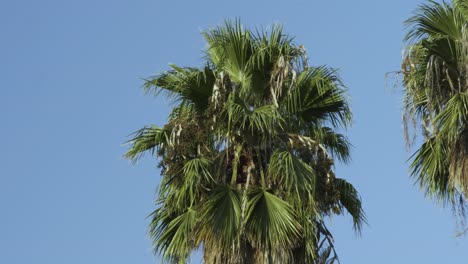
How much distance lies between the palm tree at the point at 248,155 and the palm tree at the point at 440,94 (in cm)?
162

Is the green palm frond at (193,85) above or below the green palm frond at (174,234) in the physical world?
above

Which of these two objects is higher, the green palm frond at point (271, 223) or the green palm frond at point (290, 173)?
the green palm frond at point (290, 173)

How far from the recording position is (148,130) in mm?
20859

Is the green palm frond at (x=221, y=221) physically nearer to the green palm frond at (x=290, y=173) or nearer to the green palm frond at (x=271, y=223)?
the green palm frond at (x=271, y=223)

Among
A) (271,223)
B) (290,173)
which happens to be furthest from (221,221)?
(290,173)

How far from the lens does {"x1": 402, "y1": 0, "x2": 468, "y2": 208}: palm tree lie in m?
18.2

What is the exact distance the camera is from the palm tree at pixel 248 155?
18.6m

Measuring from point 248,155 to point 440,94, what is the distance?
3228 mm

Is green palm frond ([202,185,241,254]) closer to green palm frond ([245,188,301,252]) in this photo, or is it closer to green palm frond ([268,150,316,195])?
green palm frond ([245,188,301,252])

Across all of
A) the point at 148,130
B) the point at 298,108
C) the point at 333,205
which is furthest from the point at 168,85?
the point at 333,205

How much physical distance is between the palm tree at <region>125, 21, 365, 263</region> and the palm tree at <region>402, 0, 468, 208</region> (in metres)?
1.62

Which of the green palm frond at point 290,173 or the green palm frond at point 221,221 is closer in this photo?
the green palm frond at point 221,221

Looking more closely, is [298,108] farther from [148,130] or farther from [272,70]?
[148,130]

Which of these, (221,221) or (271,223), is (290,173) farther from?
(221,221)
